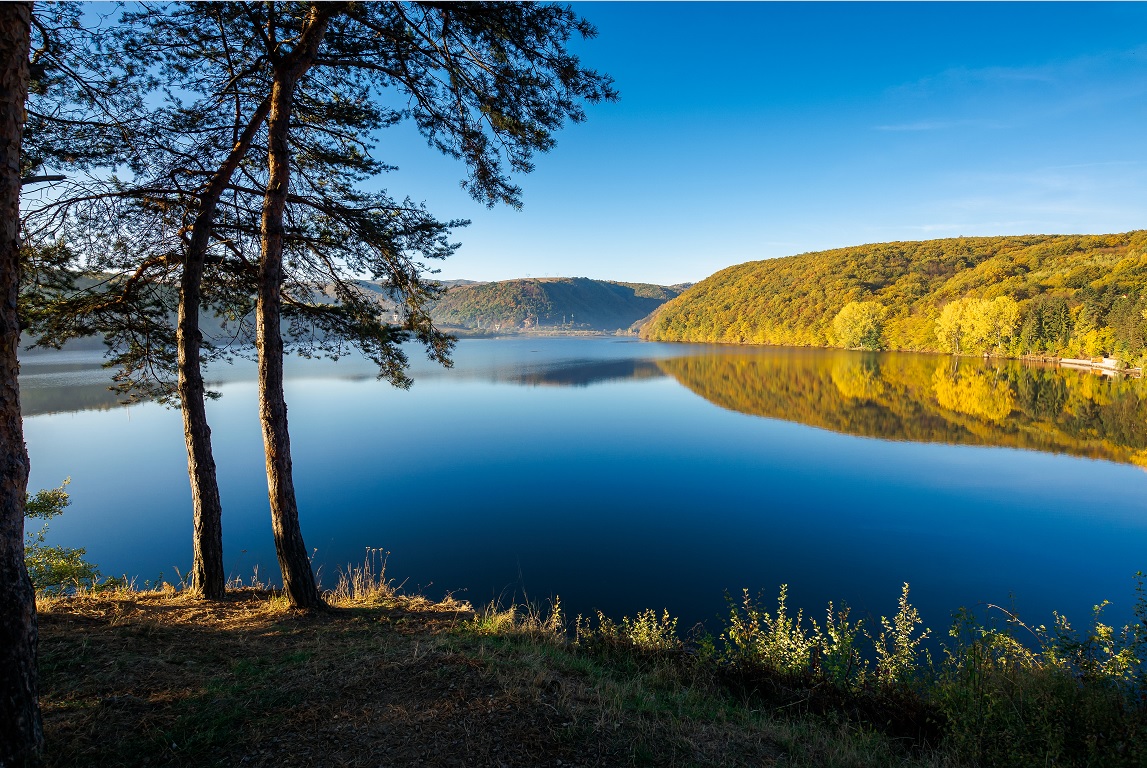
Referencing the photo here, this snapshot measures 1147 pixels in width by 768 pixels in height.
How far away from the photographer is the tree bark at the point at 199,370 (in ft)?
18.3

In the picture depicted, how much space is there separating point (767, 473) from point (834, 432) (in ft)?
29.6

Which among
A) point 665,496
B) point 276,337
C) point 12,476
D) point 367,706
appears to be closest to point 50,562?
point 276,337

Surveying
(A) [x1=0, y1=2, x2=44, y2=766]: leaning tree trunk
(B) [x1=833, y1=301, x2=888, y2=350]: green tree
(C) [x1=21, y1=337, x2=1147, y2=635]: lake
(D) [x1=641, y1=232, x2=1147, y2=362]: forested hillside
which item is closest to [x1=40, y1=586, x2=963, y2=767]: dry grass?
(A) [x1=0, y1=2, x2=44, y2=766]: leaning tree trunk

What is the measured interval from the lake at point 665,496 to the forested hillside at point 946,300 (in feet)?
104

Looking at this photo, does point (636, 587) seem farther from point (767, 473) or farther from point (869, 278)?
point (869, 278)

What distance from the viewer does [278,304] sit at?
17.9 ft

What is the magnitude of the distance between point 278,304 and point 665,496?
1218 centimetres

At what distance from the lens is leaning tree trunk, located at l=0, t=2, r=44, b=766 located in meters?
2.46

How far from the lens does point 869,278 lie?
100 metres

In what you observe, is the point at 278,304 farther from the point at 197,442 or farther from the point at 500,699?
the point at 500,699

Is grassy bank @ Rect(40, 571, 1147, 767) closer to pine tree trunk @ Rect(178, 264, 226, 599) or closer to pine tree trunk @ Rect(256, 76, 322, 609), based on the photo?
pine tree trunk @ Rect(178, 264, 226, 599)

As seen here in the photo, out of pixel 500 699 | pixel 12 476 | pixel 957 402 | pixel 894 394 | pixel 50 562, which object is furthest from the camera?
pixel 894 394

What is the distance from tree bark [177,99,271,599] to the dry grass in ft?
3.22

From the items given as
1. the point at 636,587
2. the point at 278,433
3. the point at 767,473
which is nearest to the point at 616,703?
the point at 278,433
